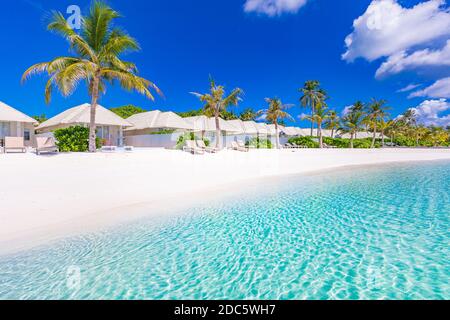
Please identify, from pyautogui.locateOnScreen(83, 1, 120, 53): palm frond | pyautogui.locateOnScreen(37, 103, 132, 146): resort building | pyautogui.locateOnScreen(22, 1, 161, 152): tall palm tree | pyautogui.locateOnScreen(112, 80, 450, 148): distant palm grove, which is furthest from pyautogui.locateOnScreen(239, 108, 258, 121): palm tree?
pyautogui.locateOnScreen(83, 1, 120, 53): palm frond

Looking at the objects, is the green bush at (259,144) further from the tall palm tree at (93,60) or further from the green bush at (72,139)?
the green bush at (72,139)

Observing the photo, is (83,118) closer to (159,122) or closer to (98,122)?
(98,122)

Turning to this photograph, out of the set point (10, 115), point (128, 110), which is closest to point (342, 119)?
point (128, 110)

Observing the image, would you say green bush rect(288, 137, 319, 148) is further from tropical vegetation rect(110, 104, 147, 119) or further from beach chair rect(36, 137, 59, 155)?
tropical vegetation rect(110, 104, 147, 119)

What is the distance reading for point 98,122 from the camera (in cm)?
2202

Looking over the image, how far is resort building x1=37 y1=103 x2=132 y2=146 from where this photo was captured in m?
21.2

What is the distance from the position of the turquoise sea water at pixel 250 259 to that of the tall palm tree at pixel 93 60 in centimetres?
976

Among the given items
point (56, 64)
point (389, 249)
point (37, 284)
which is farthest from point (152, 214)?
point (56, 64)

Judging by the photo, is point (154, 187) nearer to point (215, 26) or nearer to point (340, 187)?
point (340, 187)

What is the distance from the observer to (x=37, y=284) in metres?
3.53

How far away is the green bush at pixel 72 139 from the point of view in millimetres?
13711

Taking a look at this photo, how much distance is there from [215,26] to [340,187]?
111 ft

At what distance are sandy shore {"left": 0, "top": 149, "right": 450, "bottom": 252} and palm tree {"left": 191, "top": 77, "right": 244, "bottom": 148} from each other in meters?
9.14

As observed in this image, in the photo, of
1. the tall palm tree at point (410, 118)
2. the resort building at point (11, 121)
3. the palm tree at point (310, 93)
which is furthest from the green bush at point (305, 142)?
the tall palm tree at point (410, 118)
